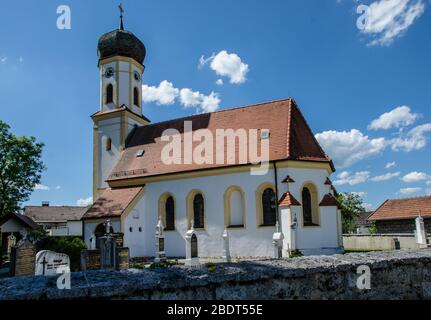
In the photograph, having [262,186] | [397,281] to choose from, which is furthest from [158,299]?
[262,186]

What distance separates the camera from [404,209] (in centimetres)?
3622

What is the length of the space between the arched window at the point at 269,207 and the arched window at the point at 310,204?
171 centimetres

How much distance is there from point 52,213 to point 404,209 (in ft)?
173

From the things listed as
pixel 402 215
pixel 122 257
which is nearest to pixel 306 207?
pixel 122 257

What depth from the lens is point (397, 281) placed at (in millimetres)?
4688

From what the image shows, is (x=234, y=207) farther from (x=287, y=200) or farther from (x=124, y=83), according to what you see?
(x=124, y=83)

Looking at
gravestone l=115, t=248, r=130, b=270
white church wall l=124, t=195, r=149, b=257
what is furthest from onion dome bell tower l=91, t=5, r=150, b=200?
gravestone l=115, t=248, r=130, b=270

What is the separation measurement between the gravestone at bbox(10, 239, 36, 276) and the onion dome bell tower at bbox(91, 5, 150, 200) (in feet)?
44.4

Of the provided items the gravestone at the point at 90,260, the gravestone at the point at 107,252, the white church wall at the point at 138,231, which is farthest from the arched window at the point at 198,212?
the gravestone at the point at 90,260

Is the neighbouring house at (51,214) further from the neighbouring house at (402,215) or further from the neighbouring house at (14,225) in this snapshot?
the neighbouring house at (402,215)

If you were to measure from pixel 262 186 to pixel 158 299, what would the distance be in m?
18.6

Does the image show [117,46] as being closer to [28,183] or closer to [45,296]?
[28,183]

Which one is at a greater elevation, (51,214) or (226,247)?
(51,214)
